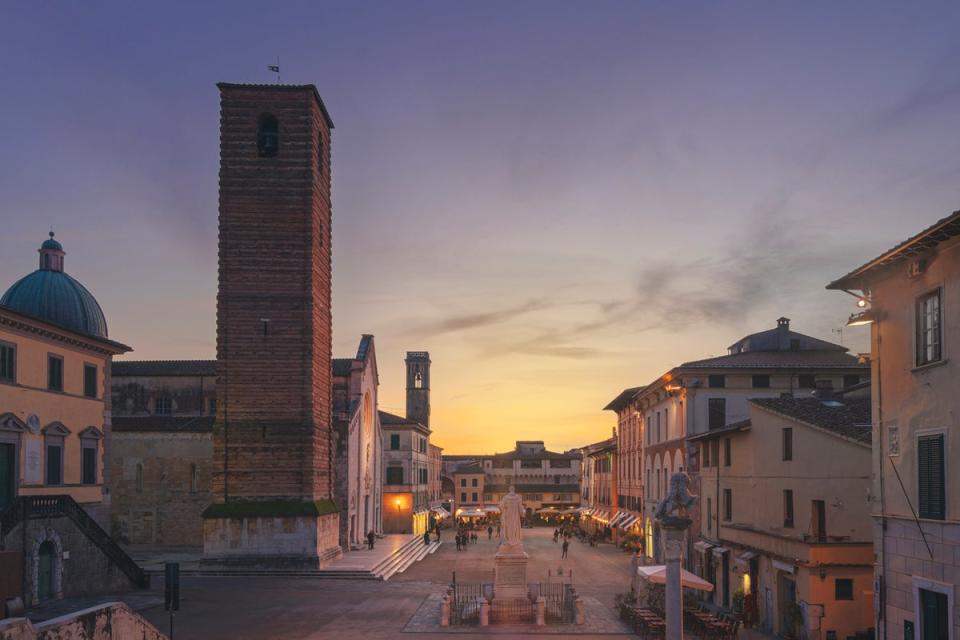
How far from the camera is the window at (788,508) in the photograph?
28861 mm

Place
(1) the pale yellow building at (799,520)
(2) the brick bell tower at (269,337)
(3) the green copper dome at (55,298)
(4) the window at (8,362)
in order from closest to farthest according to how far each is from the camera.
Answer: (1) the pale yellow building at (799,520), (4) the window at (8,362), (2) the brick bell tower at (269,337), (3) the green copper dome at (55,298)

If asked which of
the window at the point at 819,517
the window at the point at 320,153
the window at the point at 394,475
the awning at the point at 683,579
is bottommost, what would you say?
the window at the point at 394,475

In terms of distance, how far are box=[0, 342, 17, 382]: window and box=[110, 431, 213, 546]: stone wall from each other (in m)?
22.2

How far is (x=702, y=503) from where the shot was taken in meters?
39.5

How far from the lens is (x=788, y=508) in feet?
95.5

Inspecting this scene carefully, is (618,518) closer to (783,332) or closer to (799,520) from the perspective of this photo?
(783,332)

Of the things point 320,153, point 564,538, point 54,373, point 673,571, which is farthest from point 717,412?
point 54,373

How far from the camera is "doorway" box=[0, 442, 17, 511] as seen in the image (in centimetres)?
3556

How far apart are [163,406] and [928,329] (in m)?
54.2

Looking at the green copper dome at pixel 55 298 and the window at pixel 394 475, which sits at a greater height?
the green copper dome at pixel 55 298

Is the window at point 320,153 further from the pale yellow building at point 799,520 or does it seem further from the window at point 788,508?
the window at point 788,508

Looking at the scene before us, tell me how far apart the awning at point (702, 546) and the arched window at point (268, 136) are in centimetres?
2688

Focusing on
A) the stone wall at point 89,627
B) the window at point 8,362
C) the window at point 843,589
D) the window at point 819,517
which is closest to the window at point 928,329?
the window at point 843,589

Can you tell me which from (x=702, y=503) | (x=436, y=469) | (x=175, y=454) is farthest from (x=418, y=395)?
(x=702, y=503)
